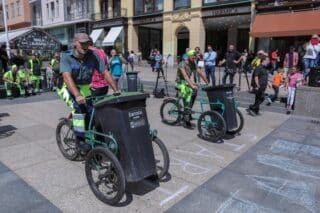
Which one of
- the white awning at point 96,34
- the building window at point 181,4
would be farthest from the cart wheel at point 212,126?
the white awning at point 96,34

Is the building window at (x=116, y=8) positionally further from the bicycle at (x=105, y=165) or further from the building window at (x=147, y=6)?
the bicycle at (x=105, y=165)

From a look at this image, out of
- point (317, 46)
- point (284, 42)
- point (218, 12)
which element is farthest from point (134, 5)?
point (317, 46)

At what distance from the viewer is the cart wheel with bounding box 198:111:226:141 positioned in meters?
5.24

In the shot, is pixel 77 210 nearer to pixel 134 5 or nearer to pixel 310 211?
pixel 310 211

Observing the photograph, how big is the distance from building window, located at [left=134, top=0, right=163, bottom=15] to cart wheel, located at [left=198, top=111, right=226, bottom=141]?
70.7ft

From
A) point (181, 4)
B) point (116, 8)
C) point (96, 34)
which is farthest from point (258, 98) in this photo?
point (96, 34)

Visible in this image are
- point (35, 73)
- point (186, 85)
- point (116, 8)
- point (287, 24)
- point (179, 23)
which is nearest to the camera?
point (186, 85)

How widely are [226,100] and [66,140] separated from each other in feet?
9.47

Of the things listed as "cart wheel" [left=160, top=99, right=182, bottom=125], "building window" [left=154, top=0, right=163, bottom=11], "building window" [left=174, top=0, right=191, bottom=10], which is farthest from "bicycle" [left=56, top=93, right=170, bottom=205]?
"building window" [left=154, top=0, right=163, bottom=11]

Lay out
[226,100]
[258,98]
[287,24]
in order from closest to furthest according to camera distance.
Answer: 1. [226,100]
2. [258,98]
3. [287,24]

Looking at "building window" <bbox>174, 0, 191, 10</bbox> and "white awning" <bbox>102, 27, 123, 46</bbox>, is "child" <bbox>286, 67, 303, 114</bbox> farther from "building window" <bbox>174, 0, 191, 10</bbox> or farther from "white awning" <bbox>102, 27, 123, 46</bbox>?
"white awning" <bbox>102, 27, 123, 46</bbox>

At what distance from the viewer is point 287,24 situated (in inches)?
672

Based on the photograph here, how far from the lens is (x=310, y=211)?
3215 mm

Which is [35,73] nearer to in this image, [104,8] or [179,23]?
[179,23]
